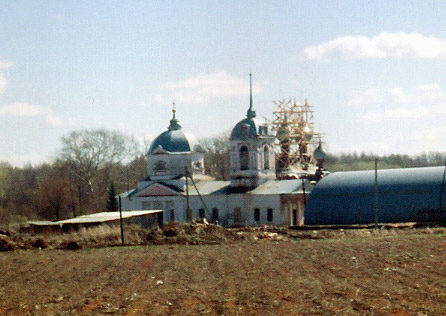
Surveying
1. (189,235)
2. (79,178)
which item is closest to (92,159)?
(79,178)

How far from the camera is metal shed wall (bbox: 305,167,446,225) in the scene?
53312 millimetres

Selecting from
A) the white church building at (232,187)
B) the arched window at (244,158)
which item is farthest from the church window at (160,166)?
the arched window at (244,158)

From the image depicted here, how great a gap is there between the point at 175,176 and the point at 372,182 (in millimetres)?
21027

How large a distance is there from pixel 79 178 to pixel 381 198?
155 ft

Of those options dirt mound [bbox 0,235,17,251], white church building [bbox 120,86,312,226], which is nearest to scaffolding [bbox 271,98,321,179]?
white church building [bbox 120,86,312,226]

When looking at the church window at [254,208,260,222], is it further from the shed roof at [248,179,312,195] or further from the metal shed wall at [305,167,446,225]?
the metal shed wall at [305,167,446,225]

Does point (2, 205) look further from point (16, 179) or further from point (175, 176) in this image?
point (175, 176)

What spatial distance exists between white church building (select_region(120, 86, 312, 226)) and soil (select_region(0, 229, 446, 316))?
33.3m

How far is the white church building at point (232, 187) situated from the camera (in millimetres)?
67375

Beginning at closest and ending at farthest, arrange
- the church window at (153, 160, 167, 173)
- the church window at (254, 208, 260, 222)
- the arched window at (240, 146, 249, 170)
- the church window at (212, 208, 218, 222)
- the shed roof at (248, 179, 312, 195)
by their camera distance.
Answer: the shed roof at (248, 179, 312, 195) < the church window at (254, 208, 260, 222) < the church window at (212, 208, 218, 222) < the arched window at (240, 146, 249, 170) < the church window at (153, 160, 167, 173)

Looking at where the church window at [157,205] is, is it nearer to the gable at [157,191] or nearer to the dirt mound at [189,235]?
the gable at [157,191]

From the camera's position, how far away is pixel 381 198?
55.1 meters

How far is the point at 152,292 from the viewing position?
1970 cm

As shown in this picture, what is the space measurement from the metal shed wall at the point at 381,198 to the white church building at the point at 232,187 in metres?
7.88
